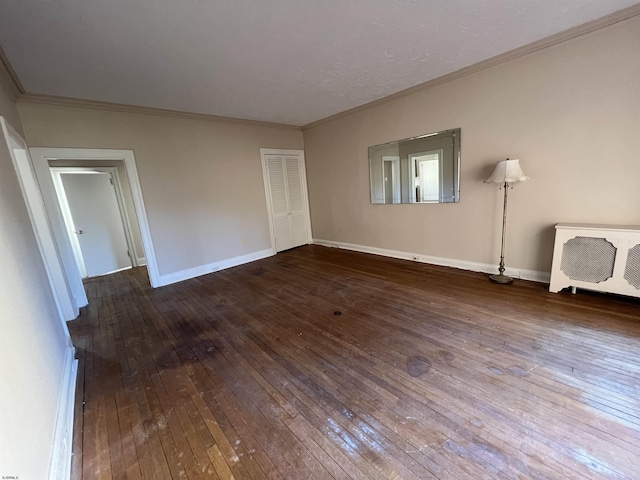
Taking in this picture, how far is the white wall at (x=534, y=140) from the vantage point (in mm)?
2482

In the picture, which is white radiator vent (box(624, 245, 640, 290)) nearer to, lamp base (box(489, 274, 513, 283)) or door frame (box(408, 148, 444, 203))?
lamp base (box(489, 274, 513, 283))

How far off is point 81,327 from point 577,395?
15.0 feet

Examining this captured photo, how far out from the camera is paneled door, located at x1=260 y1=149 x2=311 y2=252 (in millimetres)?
5355

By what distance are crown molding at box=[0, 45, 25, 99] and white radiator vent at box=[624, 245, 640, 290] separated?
573 centimetres

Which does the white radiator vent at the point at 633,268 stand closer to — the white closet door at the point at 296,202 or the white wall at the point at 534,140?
the white wall at the point at 534,140

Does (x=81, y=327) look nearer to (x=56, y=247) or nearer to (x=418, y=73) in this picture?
(x=56, y=247)

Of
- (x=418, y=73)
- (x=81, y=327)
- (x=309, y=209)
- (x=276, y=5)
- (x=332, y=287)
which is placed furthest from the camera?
(x=309, y=209)

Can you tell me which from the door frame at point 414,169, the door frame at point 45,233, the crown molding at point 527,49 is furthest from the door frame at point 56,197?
the door frame at point 414,169

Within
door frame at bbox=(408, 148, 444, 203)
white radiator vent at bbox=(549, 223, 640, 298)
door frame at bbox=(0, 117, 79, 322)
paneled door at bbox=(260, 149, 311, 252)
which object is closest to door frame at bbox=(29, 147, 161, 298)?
door frame at bbox=(0, 117, 79, 322)

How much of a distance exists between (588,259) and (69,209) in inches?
301

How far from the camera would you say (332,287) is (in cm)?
353

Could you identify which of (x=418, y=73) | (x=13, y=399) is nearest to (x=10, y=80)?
(x=13, y=399)

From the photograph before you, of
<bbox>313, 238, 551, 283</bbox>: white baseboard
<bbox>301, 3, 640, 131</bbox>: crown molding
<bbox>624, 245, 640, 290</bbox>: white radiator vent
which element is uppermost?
<bbox>301, 3, 640, 131</bbox>: crown molding

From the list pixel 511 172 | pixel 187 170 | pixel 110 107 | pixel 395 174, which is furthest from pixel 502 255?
pixel 110 107
